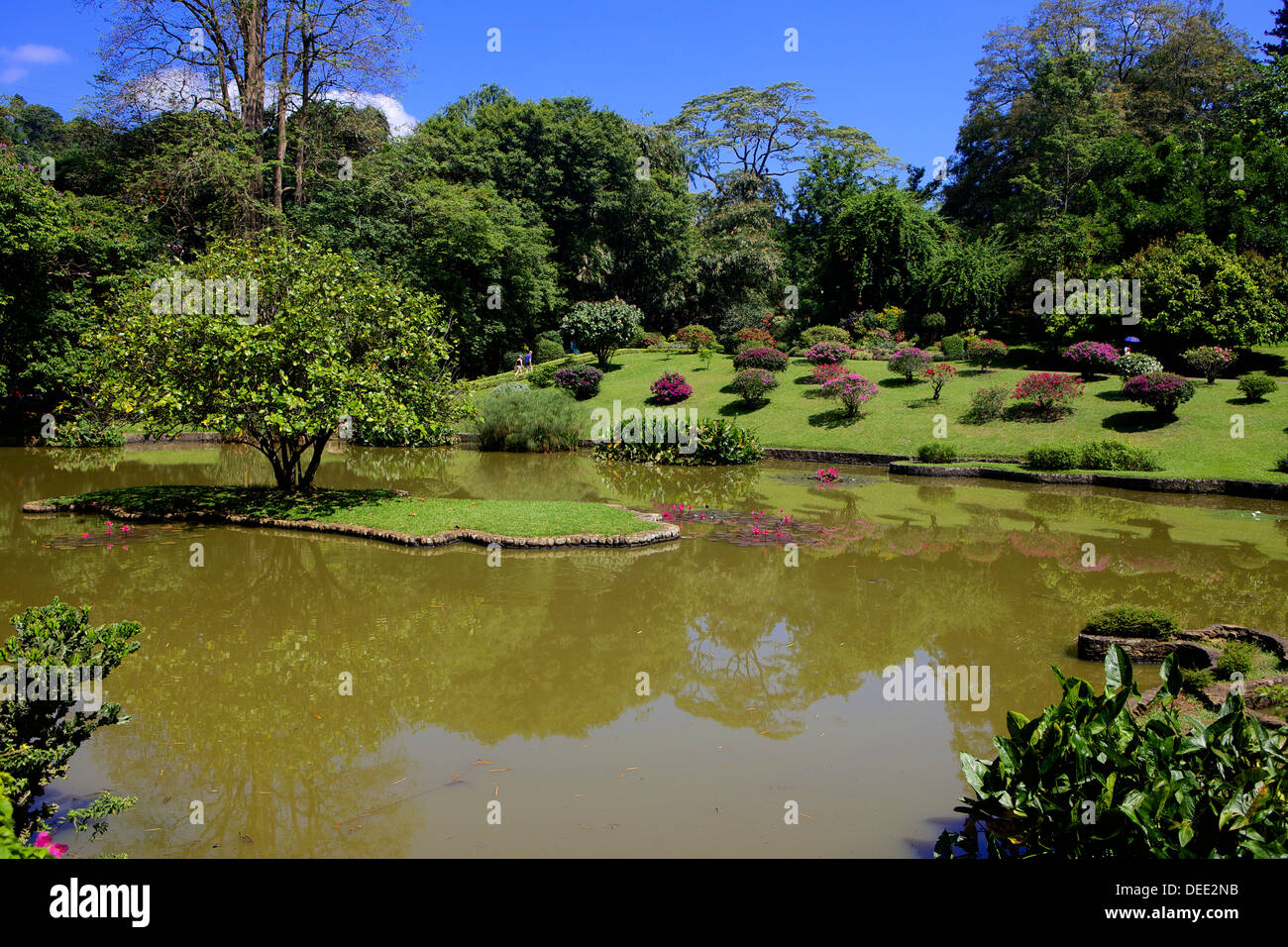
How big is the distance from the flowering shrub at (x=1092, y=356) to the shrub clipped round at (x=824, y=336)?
829 centimetres

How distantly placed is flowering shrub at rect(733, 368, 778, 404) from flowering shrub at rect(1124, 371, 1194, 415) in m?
10.0

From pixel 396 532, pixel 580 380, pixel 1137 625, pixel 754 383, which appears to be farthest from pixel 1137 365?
pixel 396 532

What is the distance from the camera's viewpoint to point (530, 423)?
24156mm

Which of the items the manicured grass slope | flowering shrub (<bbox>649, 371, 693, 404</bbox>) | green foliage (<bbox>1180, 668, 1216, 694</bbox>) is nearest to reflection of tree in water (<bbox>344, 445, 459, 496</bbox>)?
the manicured grass slope

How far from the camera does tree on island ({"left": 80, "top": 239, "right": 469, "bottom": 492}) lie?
1201cm

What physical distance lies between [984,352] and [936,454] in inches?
299

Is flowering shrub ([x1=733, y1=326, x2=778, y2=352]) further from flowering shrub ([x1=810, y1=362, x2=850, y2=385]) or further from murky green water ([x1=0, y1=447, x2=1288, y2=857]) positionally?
murky green water ([x1=0, y1=447, x2=1288, y2=857])

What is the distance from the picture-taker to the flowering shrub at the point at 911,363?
85.7ft

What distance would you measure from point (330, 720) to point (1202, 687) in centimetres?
694

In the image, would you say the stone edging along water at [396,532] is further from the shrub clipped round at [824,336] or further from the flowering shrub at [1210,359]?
the shrub clipped round at [824,336]

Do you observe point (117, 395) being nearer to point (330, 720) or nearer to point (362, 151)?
point (330, 720)

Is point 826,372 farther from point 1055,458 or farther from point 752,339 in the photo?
point 1055,458

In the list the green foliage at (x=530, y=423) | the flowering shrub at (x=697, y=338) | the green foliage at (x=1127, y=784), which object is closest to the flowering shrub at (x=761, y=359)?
the flowering shrub at (x=697, y=338)
